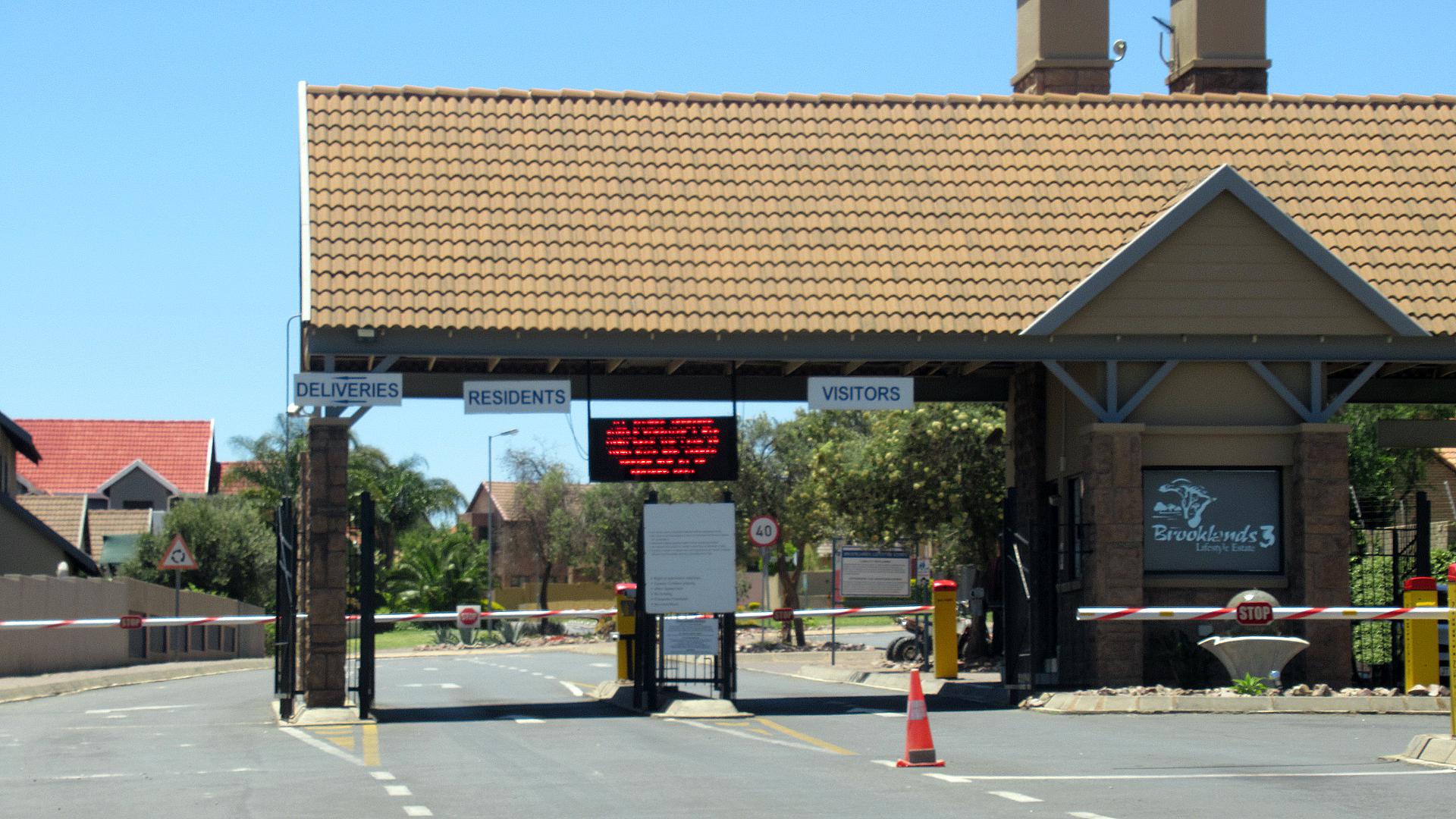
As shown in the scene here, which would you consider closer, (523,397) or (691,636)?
(691,636)

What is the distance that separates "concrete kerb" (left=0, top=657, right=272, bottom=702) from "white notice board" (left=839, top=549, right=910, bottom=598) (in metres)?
12.8

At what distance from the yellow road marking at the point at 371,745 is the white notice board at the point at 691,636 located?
3487mm

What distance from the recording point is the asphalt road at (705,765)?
11.0 metres

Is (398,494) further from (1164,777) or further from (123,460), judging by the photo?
(1164,777)

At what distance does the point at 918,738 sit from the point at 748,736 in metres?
3.43

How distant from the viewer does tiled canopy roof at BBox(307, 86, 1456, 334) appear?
20.5m

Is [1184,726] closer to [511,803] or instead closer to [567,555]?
[511,803]

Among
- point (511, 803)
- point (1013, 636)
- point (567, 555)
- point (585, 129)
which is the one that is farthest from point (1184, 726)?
point (567, 555)

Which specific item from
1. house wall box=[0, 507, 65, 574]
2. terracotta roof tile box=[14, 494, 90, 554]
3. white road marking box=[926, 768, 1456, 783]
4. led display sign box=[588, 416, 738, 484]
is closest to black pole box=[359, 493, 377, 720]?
led display sign box=[588, 416, 738, 484]

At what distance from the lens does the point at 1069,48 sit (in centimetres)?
2527

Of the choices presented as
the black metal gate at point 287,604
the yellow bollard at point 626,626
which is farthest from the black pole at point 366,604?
the yellow bollard at point 626,626

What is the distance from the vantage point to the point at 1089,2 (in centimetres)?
2516

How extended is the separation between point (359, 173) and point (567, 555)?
189ft

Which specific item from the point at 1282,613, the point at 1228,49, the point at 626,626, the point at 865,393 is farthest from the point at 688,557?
the point at 1228,49
